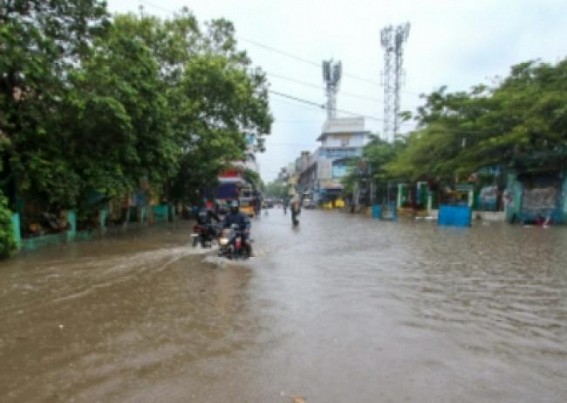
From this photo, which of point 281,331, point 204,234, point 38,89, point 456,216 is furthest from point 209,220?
point 456,216

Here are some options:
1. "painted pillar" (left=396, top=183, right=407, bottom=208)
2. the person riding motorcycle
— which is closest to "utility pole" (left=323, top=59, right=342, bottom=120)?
"painted pillar" (left=396, top=183, right=407, bottom=208)

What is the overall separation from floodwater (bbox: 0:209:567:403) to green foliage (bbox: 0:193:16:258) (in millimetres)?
611

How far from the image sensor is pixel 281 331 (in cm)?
638

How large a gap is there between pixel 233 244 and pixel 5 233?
5462 mm

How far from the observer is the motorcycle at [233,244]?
1277cm

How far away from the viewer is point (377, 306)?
7.85 m

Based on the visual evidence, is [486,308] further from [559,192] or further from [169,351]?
[559,192]

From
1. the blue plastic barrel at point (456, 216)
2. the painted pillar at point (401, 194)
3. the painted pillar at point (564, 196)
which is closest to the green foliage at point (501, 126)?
the painted pillar at point (564, 196)

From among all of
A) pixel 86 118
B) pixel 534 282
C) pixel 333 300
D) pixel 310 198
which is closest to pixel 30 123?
pixel 86 118

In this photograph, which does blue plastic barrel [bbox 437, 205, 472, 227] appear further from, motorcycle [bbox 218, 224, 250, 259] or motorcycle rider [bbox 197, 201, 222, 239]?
motorcycle [bbox 218, 224, 250, 259]

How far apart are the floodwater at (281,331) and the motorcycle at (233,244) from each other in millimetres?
498

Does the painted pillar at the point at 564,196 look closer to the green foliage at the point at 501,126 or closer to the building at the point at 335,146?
the green foliage at the point at 501,126

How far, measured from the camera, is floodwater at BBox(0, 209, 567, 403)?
14.8ft

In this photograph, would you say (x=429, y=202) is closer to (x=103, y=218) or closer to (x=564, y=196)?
(x=564, y=196)
